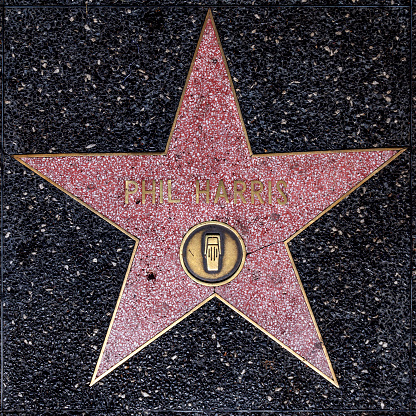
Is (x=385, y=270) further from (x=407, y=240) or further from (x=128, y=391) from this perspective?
(x=128, y=391)

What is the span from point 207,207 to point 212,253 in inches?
10.2

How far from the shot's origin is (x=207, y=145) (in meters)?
1.85

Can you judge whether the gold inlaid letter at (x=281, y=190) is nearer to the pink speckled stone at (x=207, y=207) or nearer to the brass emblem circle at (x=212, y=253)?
the pink speckled stone at (x=207, y=207)

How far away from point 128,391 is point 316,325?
44.2 inches

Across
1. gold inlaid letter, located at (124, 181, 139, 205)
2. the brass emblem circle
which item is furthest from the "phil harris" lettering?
the brass emblem circle

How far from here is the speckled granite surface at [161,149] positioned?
1878 millimetres

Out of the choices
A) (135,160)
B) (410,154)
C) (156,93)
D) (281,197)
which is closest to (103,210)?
(135,160)

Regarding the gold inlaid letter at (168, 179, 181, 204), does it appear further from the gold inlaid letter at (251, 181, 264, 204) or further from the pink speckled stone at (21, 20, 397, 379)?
the gold inlaid letter at (251, 181, 264, 204)

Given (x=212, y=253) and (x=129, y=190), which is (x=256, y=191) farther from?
(x=129, y=190)

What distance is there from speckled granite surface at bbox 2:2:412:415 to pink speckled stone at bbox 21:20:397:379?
9 cm

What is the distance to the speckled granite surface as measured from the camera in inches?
73.9

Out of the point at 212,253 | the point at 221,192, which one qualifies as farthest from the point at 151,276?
the point at 221,192

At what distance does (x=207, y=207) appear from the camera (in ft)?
6.15

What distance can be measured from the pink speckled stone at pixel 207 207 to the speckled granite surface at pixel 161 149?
9 centimetres
